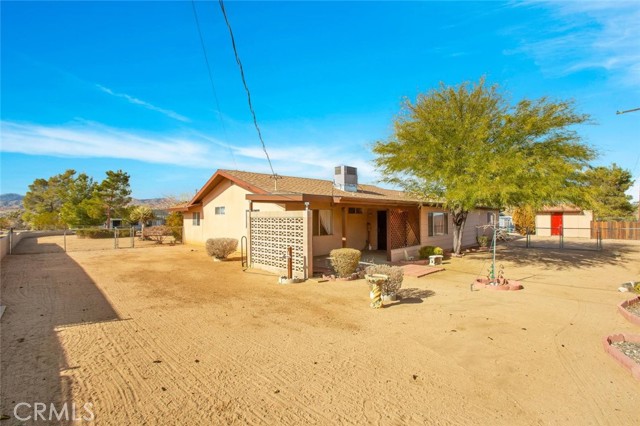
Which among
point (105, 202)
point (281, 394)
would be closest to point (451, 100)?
point (281, 394)

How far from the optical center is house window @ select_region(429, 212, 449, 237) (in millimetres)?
17486

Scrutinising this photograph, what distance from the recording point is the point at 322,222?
49.5 ft

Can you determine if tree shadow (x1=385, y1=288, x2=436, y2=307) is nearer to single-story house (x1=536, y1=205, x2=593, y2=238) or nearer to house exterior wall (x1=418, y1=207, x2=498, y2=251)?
house exterior wall (x1=418, y1=207, x2=498, y2=251)

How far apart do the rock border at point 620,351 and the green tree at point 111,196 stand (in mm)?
37304

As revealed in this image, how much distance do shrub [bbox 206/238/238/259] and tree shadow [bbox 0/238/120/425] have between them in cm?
463

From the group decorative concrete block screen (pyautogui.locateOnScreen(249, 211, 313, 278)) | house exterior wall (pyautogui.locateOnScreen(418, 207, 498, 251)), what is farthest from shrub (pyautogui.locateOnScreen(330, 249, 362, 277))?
house exterior wall (pyautogui.locateOnScreen(418, 207, 498, 251))

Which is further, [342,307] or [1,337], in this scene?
[342,307]

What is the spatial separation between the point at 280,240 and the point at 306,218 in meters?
1.60

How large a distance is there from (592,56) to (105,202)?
124 feet

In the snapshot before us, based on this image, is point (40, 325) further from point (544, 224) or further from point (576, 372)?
point (544, 224)

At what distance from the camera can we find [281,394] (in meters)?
3.79

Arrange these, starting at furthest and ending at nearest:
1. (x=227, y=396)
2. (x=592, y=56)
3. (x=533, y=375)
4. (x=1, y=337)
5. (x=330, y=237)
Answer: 1. (x=330, y=237)
2. (x=592, y=56)
3. (x=1, y=337)
4. (x=533, y=375)
5. (x=227, y=396)

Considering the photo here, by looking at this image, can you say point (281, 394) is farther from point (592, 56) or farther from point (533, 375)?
point (592, 56)

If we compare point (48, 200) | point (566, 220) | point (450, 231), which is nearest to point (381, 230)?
point (450, 231)
